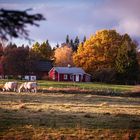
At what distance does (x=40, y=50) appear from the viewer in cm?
13925

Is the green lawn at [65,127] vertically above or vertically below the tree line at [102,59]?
below

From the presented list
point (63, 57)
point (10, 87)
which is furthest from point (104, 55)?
point (10, 87)

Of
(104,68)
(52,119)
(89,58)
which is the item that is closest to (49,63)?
(89,58)

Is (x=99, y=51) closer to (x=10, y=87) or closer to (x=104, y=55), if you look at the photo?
(x=104, y=55)

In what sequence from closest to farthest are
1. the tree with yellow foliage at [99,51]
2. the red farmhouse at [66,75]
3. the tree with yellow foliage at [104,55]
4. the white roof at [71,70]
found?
1. the tree with yellow foliage at [104,55]
2. the tree with yellow foliage at [99,51]
3. the white roof at [71,70]
4. the red farmhouse at [66,75]

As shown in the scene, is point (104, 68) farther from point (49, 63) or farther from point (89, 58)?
point (49, 63)

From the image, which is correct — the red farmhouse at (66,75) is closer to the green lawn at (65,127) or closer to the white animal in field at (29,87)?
the white animal in field at (29,87)

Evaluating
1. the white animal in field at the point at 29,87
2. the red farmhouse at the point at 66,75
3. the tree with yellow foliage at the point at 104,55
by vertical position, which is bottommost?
the white animal in field at the point at 29,87

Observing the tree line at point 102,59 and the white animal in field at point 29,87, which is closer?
the white animal in field at point 29,87

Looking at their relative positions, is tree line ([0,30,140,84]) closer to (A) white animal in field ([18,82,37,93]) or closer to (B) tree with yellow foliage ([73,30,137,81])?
(B) tree with yellow foliage ([73,30,137,81])

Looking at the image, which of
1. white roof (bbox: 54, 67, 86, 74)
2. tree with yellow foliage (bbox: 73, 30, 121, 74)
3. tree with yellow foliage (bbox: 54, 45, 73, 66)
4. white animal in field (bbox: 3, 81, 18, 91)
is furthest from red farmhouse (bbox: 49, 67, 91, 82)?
white animal in field (bbox: 3, 81, 18, 91)

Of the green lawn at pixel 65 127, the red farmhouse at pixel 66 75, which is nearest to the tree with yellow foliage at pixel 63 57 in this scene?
the red farmhouse at pixel 66 75

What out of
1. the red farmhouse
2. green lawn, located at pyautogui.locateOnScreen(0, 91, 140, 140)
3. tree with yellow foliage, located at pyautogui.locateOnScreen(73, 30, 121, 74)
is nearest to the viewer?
green lawn, located at pyautogui.locateOnScreen(0, 91, 140, 140)

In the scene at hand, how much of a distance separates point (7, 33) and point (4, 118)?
13.2 metres
